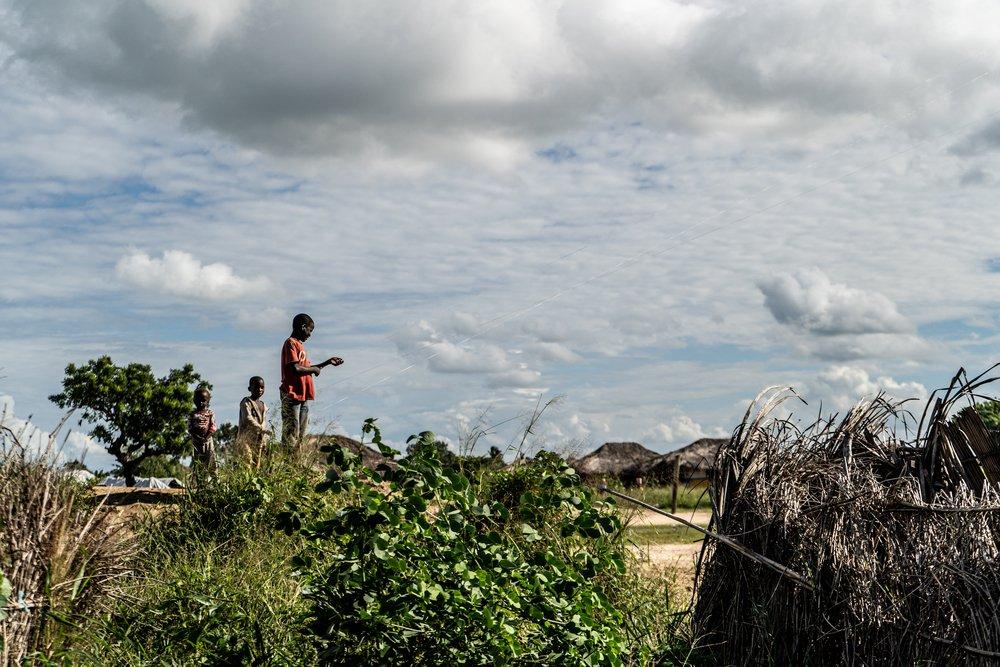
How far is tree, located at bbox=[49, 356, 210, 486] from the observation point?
2702cm

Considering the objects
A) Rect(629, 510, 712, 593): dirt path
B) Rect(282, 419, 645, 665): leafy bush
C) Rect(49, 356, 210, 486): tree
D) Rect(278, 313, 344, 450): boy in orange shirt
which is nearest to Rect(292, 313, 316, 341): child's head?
Rect(278, 313, 344, 450): boy in orange shirt

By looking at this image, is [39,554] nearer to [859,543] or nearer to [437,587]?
→ [437,587]

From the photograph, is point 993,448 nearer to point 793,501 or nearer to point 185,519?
point 793,501

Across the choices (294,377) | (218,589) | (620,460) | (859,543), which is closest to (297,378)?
(294,377)

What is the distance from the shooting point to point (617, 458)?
20656 mm

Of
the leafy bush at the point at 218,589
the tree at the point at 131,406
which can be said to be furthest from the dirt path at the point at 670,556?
the tree at the point at 131,406

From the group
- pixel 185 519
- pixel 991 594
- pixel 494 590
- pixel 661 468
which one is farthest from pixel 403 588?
pixel 661 468

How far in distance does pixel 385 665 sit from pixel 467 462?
412cm

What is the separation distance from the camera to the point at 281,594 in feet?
24.2

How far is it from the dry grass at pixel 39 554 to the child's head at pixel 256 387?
23.4 ft

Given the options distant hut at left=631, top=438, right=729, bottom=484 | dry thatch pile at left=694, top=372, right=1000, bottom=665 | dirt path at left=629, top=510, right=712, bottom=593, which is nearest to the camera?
dry thatch pile at left=694, top=372, right=1000, bottom=665

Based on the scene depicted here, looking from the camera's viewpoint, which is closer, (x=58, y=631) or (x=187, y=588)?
(x=58, y=631)

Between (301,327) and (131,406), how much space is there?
1645cm

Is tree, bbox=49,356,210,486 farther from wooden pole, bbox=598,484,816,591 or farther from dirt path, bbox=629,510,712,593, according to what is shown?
wooden pole, bbox=598,484,816,591
